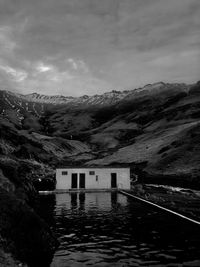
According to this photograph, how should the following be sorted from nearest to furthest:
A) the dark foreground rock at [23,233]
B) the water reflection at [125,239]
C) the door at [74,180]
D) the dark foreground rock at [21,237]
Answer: the dark foreground rock at [21,237]
the dark foreground rock at [23,233]
the water reflection at [125,239]
the door at [74,180]

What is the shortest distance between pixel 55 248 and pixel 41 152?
340 ft

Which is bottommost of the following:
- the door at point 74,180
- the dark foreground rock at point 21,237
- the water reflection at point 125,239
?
the water reflection at point 125,239

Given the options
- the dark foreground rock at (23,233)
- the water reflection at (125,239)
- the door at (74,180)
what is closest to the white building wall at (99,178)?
the door at (74,180)

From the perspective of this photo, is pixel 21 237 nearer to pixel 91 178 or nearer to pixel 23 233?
pixel 23 233

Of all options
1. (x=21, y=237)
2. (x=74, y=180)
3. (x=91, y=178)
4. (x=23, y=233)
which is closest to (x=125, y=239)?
(x=23, y=233)

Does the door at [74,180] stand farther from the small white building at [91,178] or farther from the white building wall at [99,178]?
the white building wall at [99,178]

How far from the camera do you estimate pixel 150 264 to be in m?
17.0

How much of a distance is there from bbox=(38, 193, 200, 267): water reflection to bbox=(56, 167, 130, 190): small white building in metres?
31.2

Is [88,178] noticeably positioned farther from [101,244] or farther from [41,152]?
[41,152]

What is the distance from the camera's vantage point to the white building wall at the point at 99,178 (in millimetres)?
67688

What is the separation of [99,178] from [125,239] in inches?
1785

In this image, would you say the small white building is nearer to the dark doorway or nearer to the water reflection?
the dark doorway

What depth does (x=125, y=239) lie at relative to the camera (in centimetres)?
2312

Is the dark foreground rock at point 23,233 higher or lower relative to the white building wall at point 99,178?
lower
